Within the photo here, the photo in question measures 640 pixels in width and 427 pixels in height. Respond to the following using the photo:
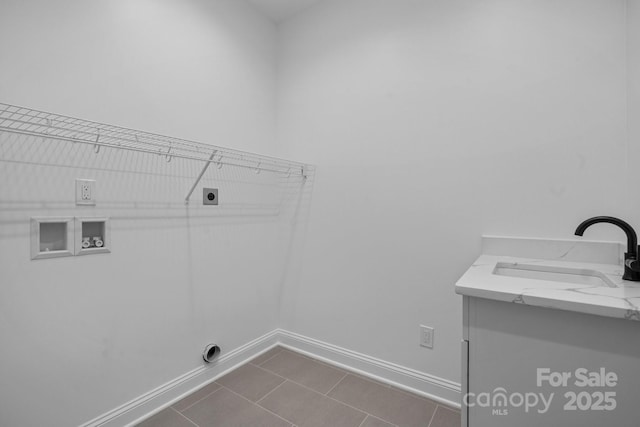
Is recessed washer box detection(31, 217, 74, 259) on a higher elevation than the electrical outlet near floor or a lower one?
higher

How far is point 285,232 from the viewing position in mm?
2375

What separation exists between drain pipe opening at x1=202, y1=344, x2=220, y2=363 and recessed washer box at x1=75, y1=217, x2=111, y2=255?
857 mm

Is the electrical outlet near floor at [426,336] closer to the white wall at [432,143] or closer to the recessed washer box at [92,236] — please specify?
the white wall at [432,143]

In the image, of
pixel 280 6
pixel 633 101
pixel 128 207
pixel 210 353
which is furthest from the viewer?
pixel 280 6

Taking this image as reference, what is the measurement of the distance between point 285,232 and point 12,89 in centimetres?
167

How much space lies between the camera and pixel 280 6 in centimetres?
221

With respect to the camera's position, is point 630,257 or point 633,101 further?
point 633,101

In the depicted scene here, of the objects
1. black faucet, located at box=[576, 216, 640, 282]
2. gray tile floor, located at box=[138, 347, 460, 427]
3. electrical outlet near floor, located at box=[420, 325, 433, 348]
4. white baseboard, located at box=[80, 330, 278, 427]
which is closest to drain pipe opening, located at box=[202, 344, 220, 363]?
white baseboard, located at box=[80, 330, 278, 427]

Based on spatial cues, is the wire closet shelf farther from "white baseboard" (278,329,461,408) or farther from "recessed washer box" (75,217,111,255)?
"white baseboard" (278,329,461,408)

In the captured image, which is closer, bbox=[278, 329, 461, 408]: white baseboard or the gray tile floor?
the gray tile floor

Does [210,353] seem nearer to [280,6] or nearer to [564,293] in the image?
[564,293]

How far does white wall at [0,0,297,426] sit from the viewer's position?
1.18 metres

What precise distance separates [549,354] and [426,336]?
37.5 inches

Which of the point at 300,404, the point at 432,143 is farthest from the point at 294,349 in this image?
the point at 432,143
